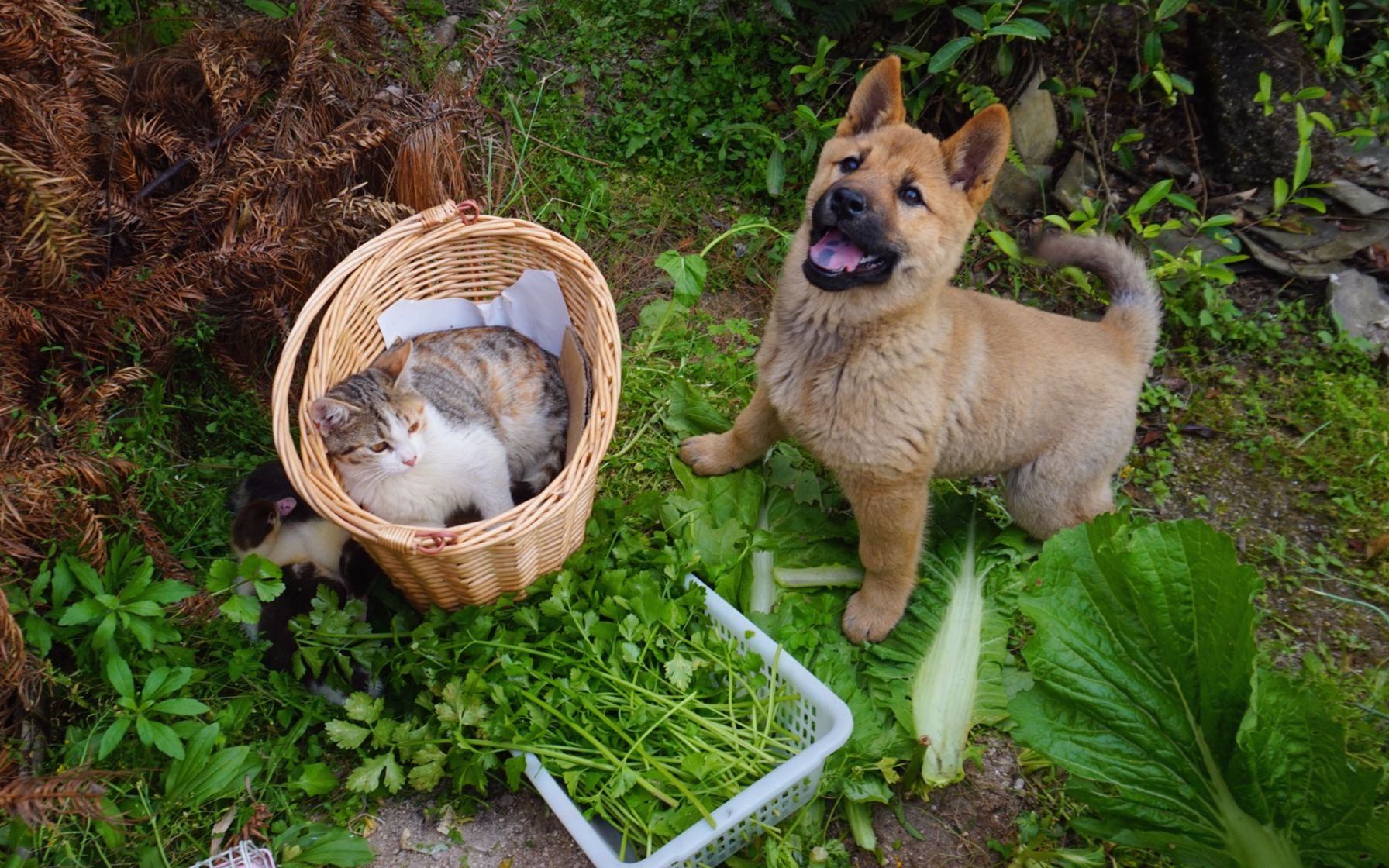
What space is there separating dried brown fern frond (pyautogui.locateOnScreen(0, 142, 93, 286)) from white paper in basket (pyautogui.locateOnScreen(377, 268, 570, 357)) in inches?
41.5

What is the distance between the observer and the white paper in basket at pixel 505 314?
3551 mm

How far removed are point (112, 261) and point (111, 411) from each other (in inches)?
20.9

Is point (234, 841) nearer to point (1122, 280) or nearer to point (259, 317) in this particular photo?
point (259, 317)

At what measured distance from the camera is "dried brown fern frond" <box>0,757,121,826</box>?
6.75ft

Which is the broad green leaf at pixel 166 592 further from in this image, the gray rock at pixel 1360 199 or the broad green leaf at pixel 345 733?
the gray rock at pixel 1360 199

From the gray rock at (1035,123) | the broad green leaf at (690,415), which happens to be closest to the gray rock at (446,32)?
the broad green leaf at (690,415)

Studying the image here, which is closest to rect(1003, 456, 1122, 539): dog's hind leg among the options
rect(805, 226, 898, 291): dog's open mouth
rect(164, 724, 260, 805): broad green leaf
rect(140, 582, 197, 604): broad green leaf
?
rect(805, 226, 898, 291): dog's open mouth

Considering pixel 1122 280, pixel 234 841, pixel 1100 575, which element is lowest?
pixel 234 841

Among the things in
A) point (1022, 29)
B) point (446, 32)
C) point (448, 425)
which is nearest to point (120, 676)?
point (448, 425)

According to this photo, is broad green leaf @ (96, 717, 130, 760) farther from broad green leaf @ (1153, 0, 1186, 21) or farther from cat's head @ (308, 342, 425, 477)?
broad green leaf @ (1153, 0, 1186, 21)

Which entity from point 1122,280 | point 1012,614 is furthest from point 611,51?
point 1012,614

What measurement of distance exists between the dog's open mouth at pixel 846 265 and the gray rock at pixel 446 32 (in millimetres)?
3031

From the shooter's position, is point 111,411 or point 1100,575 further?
point 111,411

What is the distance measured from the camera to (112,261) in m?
3.08
